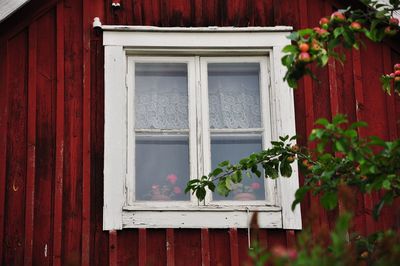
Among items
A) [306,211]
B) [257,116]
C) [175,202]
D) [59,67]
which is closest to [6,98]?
[59,67]

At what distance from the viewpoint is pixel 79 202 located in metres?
5.81

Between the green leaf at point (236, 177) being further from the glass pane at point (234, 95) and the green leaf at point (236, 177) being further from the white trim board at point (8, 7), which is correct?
the white trim board at point (8, 7)

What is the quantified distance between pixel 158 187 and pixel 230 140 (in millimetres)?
655

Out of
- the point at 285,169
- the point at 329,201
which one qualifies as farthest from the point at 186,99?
the point at 329,201

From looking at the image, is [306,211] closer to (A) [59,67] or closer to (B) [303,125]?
(B) [303,125]

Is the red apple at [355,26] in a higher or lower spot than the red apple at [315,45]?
higher

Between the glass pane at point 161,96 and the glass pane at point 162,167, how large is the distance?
0.12 m

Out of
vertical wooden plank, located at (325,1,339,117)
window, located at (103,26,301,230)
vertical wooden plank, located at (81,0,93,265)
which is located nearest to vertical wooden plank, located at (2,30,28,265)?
vertical wooden plank, located at (81,0,93,265)

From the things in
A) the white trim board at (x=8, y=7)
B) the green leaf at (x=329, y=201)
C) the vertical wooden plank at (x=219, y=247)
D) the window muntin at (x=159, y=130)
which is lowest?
the vertical wooden plank at (x=219, y=247)

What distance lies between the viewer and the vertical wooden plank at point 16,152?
5.70m

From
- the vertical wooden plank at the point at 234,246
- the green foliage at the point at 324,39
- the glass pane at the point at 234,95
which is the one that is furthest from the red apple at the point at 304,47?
the glass pane at the point at 234,95

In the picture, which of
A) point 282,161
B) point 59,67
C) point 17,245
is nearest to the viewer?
point 282,161

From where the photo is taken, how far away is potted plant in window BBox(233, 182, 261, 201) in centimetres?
601

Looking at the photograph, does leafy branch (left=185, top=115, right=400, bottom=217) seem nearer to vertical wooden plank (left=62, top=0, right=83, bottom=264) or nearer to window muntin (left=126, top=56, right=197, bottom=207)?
window muntin (left=126, top=56, right=197, bottom=207)
